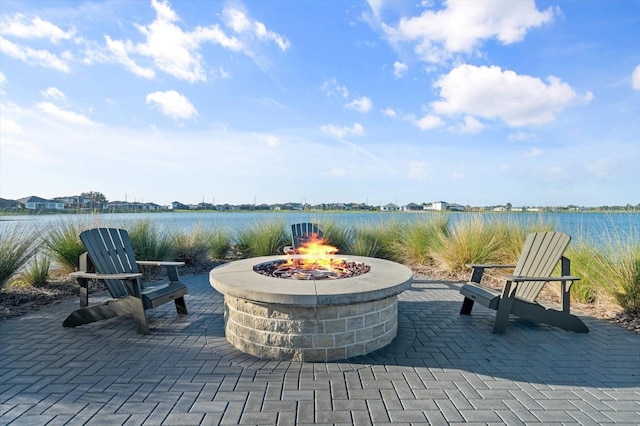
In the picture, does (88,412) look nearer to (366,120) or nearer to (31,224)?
(31,224)

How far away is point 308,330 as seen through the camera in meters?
2.78

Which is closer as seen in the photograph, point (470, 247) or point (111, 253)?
point (111, 253)

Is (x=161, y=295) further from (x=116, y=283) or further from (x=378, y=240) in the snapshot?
(x=378, y=240)

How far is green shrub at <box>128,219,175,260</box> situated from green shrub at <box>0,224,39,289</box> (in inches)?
65.6

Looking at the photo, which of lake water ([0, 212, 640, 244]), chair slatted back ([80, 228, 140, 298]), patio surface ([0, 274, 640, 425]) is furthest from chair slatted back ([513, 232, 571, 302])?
chair slatted back ([80, 228, 140, 298])

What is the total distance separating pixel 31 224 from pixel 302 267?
17.4ft

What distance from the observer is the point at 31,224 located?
5.92 metres

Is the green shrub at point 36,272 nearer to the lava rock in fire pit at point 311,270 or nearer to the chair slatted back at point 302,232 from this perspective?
the lava rock in fire pit at point 311,270

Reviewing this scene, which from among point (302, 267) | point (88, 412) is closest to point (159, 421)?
point (88, 412)

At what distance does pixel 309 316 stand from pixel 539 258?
309 centimetres

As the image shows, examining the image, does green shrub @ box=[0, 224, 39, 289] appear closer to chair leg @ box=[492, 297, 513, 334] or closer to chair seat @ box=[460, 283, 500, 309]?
chair seat @ box=[460, 283, 500, 309]

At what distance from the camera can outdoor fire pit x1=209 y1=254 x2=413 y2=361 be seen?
2.75m

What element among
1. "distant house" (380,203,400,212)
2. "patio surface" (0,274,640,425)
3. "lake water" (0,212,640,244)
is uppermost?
"distant house" (380,203,400,212)

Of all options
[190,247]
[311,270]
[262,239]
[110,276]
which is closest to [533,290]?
[311,270]
